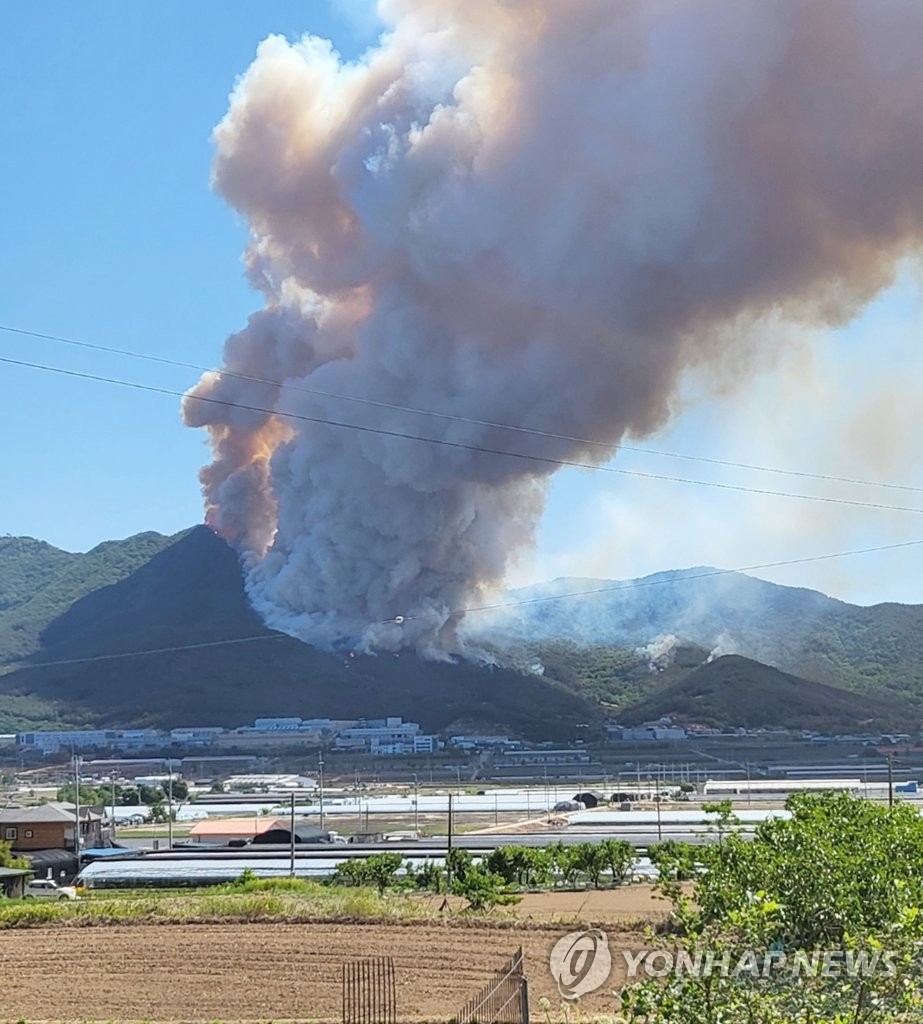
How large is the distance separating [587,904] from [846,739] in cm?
6458

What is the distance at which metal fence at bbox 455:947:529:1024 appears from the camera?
12344 millimetres

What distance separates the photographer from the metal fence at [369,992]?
13961mm

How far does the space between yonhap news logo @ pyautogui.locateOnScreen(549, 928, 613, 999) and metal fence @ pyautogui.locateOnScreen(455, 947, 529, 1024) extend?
692 millimetres

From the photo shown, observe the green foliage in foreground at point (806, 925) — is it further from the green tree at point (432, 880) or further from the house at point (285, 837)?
the house at point (285, 837)

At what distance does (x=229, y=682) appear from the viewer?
318 ft

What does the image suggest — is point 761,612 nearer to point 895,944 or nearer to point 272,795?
point 272,795

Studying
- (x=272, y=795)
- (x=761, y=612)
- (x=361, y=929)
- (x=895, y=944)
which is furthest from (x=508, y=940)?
(x=761, y=612)

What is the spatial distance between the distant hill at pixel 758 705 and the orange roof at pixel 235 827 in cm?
5104

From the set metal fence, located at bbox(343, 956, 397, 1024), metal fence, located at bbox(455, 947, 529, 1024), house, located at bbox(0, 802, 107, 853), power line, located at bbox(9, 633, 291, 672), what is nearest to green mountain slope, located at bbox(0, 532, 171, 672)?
power line, located at bbox(9, 633, 291, 672)

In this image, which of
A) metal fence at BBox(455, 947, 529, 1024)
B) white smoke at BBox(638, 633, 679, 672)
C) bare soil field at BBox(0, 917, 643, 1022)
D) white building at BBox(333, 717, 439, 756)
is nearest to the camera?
metal fence at BBox(455, 947, 529, 1024)

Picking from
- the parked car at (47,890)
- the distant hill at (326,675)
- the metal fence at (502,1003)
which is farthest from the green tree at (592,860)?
the distant hill at (326,675)

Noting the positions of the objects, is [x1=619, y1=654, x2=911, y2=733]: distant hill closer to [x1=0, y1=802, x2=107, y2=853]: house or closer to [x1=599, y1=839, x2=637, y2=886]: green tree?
[x1=0, y1=802, x2=107, y2=853]: house

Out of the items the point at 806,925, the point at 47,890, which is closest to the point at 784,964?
the point at 806,925

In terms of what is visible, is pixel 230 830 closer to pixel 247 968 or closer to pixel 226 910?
pixel 226 910
